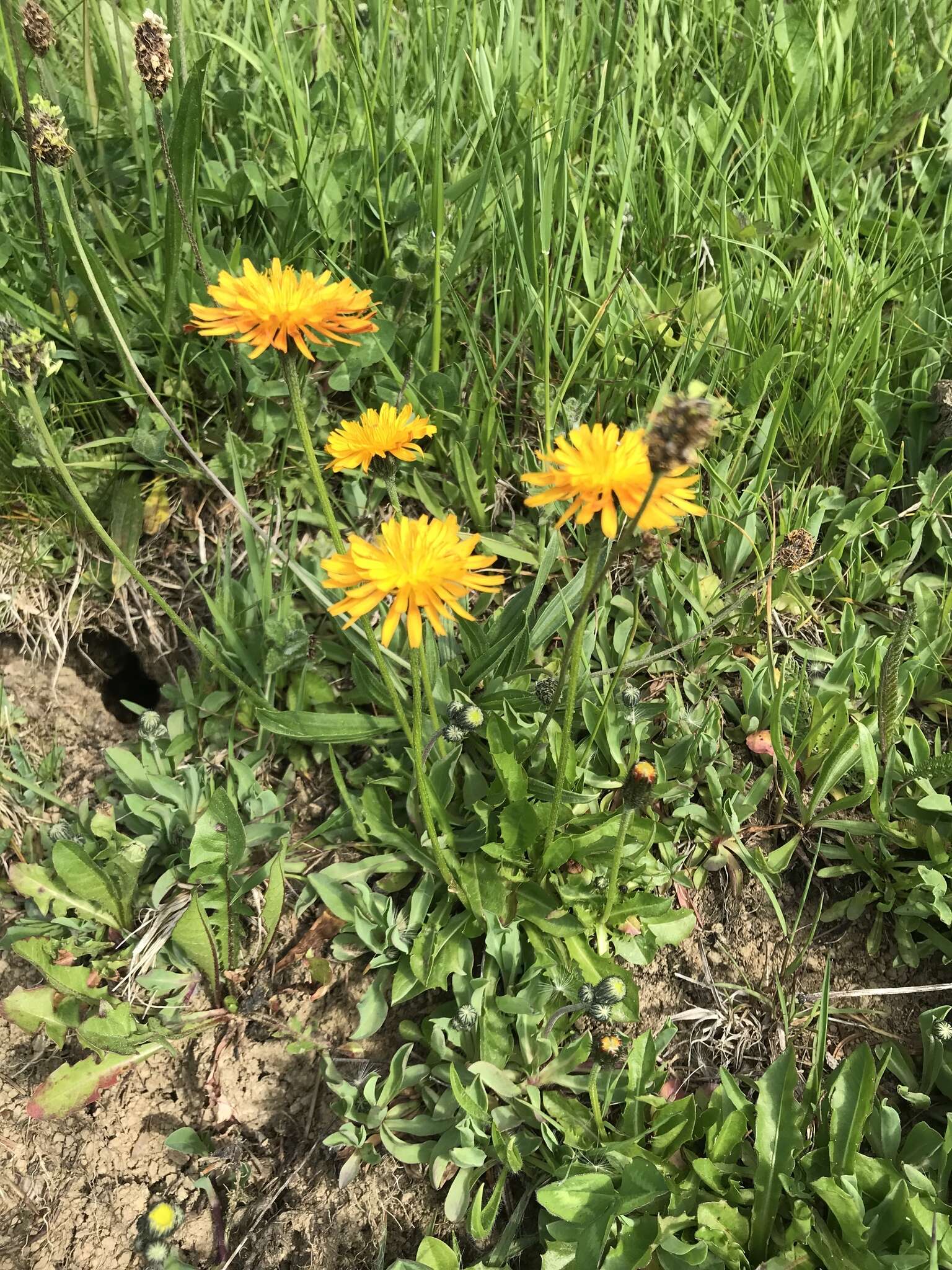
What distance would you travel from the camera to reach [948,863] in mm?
1931

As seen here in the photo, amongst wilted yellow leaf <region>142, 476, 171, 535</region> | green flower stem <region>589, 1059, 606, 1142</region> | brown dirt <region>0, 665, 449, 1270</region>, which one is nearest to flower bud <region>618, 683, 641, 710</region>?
green flower stem <region>589, 1059, 606, 1142</region>

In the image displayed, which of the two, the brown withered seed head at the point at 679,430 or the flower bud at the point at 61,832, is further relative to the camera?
the flower bud at the point at 61,832

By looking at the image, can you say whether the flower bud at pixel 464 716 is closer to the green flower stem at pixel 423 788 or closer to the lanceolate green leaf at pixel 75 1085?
the green flower stem at pixel 423 788

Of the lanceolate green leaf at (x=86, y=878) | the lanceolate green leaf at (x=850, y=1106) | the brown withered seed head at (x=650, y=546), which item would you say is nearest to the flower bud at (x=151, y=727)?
the lanceolate green leaf at (x=86, y=878)

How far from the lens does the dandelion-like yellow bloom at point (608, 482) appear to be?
4.66 ft

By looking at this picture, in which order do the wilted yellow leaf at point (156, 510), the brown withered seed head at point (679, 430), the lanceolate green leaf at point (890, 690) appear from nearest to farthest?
the brown withered seed head at point (679, 430)
the lanceolate green leaf at point (890, 690)
the wilted yellow leaf at point (156, 510)

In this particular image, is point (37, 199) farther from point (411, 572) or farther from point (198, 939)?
point (198, 939)

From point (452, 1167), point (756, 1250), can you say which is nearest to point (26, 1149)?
point (452, 1167)

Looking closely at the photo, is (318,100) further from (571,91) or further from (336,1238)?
(336,1238)

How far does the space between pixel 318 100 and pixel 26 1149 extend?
2909 mm

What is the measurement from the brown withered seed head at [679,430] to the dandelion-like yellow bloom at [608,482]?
261mm

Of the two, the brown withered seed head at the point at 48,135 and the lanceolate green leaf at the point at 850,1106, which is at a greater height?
the brown withered seed head at the point at 48,135

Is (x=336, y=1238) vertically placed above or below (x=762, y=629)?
below

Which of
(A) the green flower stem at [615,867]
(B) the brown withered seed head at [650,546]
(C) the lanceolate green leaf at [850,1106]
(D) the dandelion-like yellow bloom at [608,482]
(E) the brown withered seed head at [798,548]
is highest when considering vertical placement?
(D) the dandelion-like yellow bloom at [608,482]
